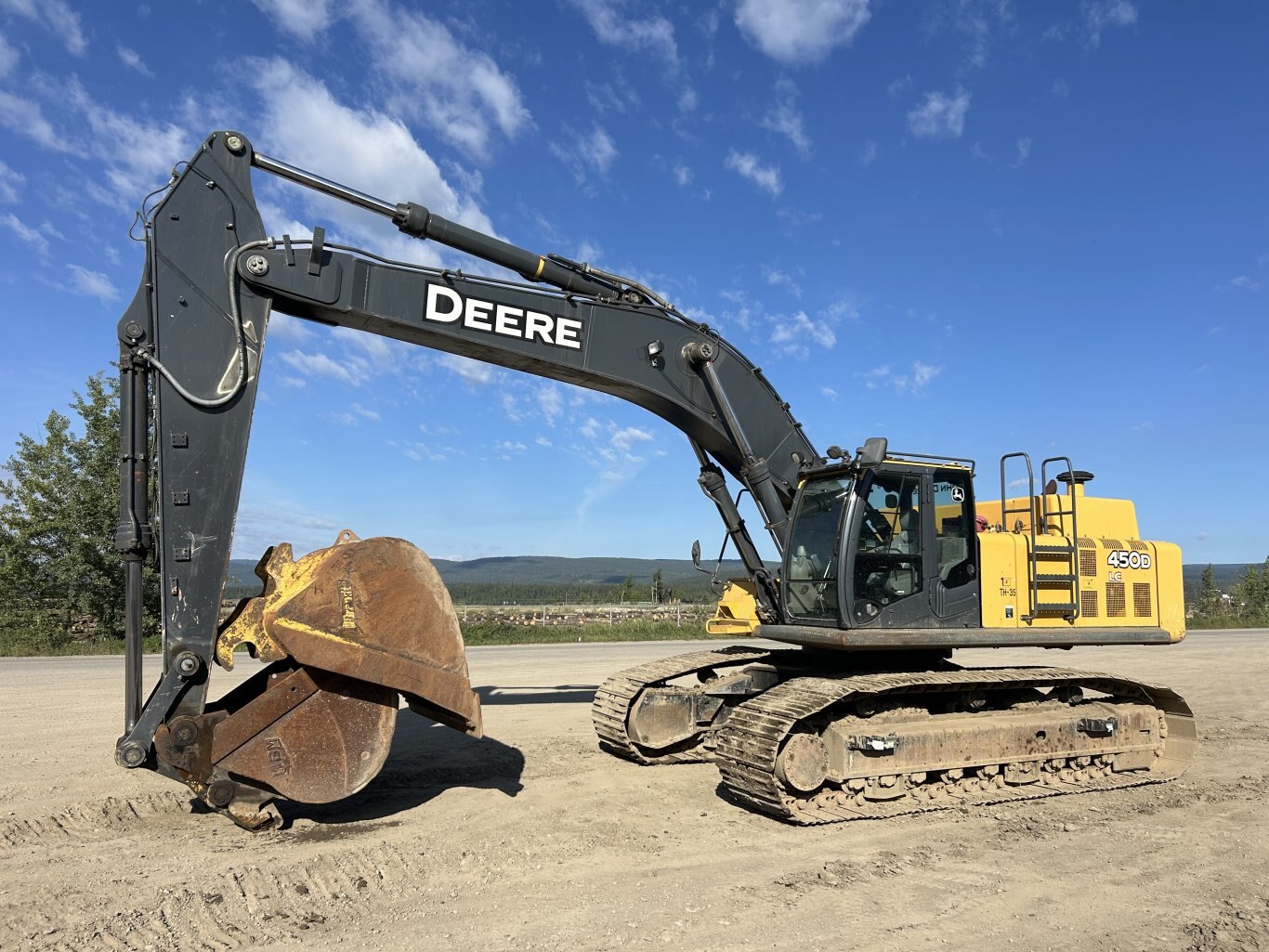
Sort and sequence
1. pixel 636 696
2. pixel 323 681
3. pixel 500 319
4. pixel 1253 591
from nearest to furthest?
pixel 323 681 → pixel 500 319 → pixel 636 696 → pixel 1253 591

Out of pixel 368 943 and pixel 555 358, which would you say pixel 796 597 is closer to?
pixel 555 358

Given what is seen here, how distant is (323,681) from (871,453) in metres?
4.69

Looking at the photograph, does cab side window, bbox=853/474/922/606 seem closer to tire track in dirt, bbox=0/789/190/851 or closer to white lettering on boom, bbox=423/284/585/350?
white lettering on boom, bbox=423/284/585/350

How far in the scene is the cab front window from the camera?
312 inches

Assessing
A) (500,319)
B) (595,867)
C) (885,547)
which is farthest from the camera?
(885,547)

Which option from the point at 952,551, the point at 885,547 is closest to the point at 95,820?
the point at 885,547

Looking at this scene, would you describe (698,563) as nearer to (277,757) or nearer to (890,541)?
(890,541)

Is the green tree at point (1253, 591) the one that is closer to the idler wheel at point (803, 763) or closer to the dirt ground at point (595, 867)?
the dirt ground at point (595, 867)

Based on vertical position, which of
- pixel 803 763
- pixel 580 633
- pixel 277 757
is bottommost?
pixel 580 633

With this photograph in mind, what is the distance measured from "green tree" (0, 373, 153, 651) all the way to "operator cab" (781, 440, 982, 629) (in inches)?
888

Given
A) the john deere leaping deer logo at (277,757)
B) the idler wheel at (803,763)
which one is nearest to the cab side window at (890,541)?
the idler wheel at (803,763)

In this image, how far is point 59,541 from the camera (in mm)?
24750

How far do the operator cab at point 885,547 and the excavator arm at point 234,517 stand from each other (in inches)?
127

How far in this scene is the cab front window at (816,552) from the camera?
26.0ft
